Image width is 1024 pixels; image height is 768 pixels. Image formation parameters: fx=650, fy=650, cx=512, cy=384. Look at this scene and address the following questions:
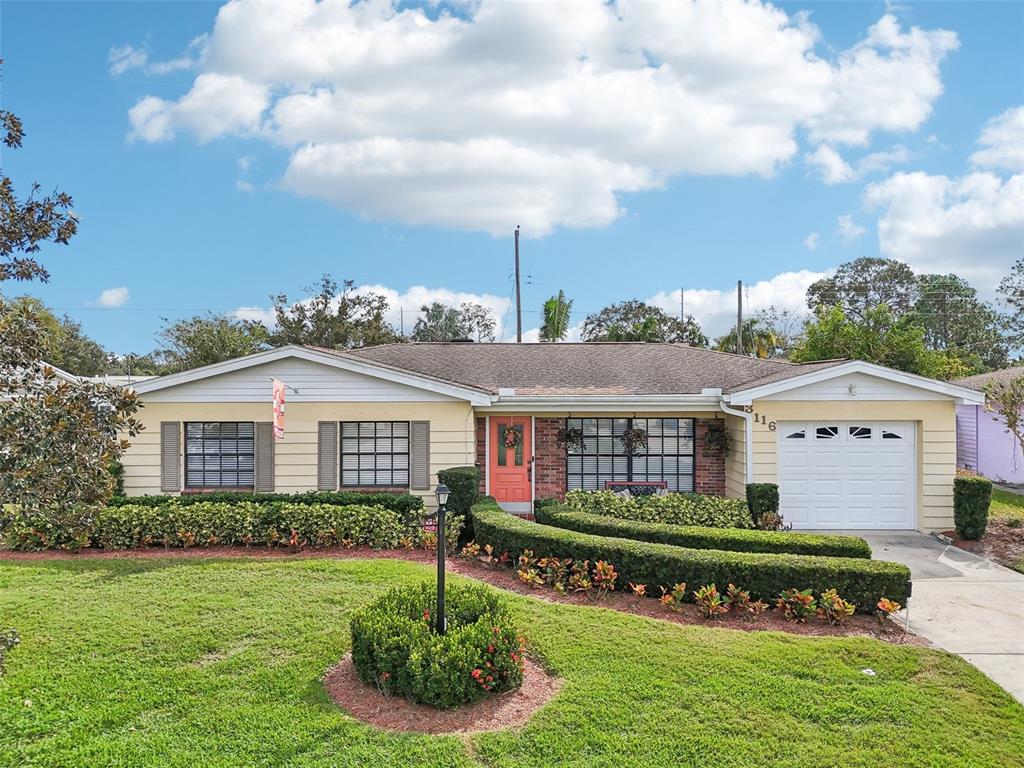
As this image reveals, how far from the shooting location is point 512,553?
937 cm

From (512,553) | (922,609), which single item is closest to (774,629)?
(922,609)

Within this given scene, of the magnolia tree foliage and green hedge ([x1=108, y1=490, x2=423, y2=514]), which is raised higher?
the magnolia tree foliage

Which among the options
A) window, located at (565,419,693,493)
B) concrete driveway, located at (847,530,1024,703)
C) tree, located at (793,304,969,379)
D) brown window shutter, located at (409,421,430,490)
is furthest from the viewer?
tree, located at (793,304,969,379)

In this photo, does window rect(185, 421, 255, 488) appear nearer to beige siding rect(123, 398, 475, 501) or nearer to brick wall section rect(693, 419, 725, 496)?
beige siding rect(123, 398, 475, 501)

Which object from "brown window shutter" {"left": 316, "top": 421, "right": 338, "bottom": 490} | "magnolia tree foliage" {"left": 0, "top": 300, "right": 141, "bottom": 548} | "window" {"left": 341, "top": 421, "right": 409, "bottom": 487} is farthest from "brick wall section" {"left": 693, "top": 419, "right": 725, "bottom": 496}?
"magnolia tree foliage" {"left": 0, "top": 300, "right": 141, "bottom": 548}

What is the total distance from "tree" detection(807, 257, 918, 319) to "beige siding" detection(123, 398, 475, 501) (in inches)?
1990

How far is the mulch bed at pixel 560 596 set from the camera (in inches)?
280

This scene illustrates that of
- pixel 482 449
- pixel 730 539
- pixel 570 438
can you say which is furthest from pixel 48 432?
pixel 570 438

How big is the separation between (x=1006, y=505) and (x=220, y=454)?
18.1 m

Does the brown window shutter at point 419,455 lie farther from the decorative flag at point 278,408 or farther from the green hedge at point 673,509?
the green hedge at point 673,509

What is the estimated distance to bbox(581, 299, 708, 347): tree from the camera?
135 feet

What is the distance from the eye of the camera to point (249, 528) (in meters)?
10.7

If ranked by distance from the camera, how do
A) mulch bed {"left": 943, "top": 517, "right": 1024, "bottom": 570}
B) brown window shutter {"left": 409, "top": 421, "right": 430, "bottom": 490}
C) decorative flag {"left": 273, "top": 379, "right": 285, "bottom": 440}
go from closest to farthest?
mulch bed {"left": 943, "top": 517, "right": 1024, "bottom": 570}
decorative flag {"left": 273, "top": 379, "right": 285, "bottom": 440}
brown window shutter {"left": 409, "top": 421, "right": 430, "bottom": 490}

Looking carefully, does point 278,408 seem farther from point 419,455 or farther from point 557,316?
point 557,316
